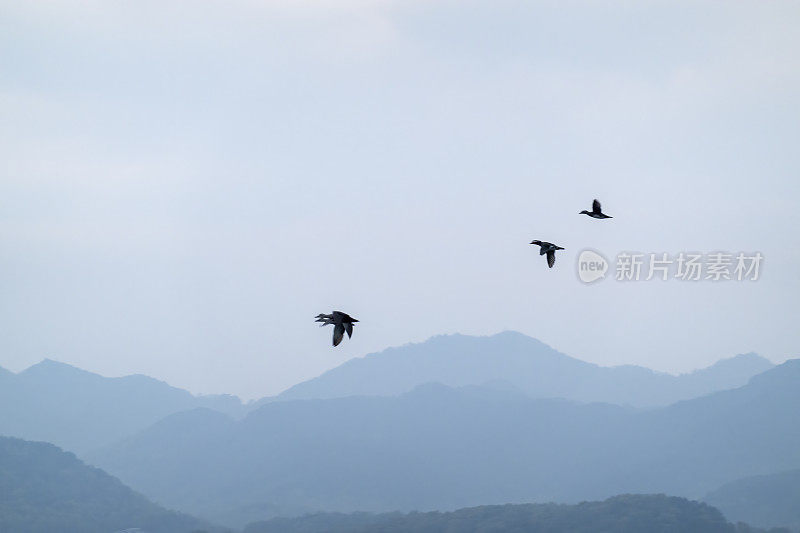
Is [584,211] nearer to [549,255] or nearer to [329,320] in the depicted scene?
[549,255]

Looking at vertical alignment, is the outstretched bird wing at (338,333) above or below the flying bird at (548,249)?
below

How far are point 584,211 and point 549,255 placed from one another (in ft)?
10.7

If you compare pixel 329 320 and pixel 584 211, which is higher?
pixel 584 211

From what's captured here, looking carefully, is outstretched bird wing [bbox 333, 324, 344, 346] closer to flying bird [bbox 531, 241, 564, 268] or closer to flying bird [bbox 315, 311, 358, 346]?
flying bird [bbox 315, 311, 358, 346]

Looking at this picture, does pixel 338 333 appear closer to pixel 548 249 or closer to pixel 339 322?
pixel 339 322

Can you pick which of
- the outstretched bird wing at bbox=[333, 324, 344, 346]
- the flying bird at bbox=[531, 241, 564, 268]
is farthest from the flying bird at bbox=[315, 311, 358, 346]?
the flying bird at bbox=[531, 241, 564, 268]

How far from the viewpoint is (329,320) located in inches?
1251

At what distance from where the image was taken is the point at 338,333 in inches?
1235

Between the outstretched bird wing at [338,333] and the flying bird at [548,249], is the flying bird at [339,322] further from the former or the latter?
the flying bird at [548,249]

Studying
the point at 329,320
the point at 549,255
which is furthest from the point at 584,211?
the point at 329,320

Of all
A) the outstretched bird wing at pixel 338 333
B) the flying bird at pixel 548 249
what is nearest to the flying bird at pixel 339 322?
the outstretched bird wing at pixel 338 333

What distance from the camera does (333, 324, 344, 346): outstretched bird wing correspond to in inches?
1217

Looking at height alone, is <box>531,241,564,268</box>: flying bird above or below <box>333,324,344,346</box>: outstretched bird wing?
above

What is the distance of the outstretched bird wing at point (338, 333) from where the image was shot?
30906 millimetres
